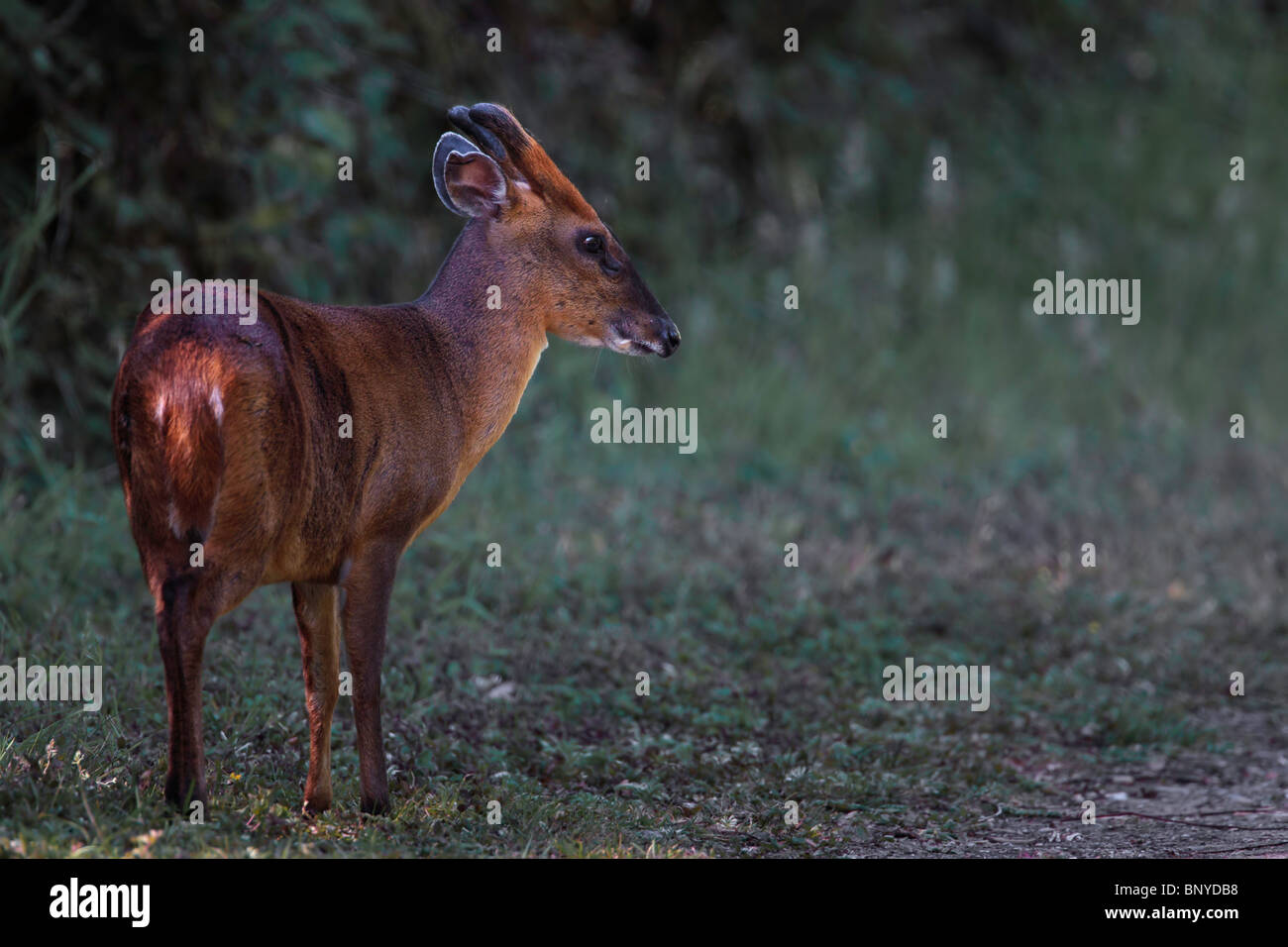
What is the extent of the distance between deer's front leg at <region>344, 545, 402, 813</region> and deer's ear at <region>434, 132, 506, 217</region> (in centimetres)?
113

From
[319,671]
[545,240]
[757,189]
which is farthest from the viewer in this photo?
[757,189]

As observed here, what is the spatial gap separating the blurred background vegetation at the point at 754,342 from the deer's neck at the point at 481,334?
3.82 ft

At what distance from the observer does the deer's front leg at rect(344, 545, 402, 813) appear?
4.62m

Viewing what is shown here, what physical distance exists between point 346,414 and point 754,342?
20.2 feet

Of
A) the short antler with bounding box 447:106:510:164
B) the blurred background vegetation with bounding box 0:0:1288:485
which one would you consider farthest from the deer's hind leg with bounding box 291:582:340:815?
the blurred background vegetation with bounding box 0:0:1288:485

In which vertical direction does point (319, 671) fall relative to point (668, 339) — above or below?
below

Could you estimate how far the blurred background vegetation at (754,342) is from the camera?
6.35 meters

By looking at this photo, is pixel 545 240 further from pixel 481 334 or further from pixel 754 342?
pixel 754 342

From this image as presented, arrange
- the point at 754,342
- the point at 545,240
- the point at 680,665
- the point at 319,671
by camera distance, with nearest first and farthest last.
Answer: the point at 319,671, the point at 545,240, the point at 680,665, the point at 754,342

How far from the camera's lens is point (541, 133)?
1012 cm

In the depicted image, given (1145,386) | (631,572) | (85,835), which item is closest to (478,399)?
(85,835)

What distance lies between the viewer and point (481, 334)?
5.06 meters

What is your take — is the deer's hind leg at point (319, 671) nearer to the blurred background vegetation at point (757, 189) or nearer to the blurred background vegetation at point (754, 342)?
the blurred background vegetation at point (754, 342)

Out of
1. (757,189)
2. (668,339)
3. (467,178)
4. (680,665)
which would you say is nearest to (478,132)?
(467,178)
